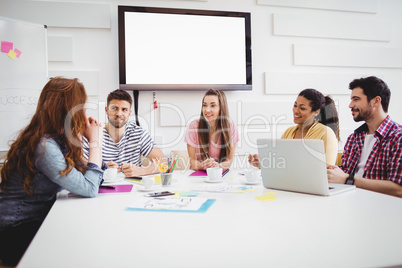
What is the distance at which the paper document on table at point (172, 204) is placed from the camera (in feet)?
3.80

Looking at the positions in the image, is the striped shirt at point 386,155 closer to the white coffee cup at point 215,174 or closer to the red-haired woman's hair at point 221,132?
the white coffee cup at point 215,174

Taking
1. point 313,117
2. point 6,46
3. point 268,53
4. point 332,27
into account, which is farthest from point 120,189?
point 332,27

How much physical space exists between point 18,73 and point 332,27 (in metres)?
3.42

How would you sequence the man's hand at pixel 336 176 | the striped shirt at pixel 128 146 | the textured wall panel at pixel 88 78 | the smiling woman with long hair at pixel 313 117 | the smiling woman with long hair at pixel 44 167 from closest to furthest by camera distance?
1. the smiling woman with long hair at pixel 44 167
2. the man's hand at pixel 336 176
3. the smiling woman with long hair at pixel 313 117
4. the striped shirt at pixel 128 146
5. the textured wall panel at pixel 88 78

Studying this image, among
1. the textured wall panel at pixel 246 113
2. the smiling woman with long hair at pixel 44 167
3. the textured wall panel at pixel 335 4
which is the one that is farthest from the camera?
the textured wall panel at pixel 335 4

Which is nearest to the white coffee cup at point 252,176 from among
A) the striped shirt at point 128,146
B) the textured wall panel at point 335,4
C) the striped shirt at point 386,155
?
the striped shirt at point 386,155

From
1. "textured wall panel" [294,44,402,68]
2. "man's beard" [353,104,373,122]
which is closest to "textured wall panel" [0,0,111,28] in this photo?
"textured wall panel" [294,44,402,68]

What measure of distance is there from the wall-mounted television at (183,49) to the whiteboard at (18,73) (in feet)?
2.51

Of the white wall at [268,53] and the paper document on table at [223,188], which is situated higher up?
the white wall at [268,53]

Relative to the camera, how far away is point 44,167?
4.29ft

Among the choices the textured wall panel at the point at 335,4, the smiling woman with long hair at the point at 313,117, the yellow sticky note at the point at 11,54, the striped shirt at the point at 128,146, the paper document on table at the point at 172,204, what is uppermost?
the textured wall panel at the point at 335,4

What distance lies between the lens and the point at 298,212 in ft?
3.61

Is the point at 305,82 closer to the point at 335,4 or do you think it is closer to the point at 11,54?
the point at 335,4

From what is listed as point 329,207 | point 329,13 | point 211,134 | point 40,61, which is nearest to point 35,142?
point 329,207
